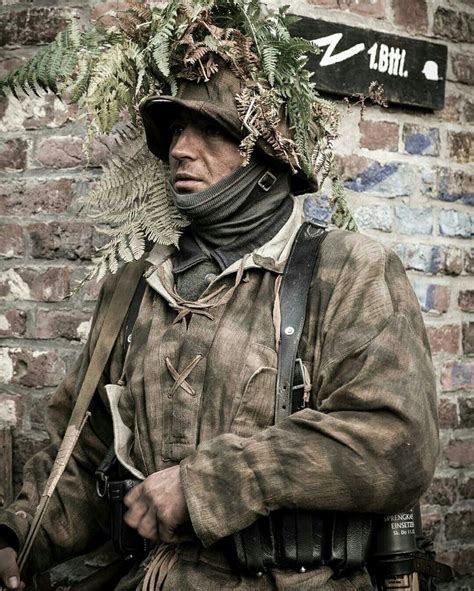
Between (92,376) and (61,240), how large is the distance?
0.85m

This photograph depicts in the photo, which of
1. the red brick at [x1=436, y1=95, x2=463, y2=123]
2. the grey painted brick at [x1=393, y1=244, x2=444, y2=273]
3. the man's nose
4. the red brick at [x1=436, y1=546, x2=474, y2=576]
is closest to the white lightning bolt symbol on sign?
the red brick at [x1=436, y1=95, x2=463, y2=123]

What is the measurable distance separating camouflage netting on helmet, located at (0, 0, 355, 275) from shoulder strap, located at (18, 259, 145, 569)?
116 mm

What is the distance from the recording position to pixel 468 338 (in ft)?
13.0

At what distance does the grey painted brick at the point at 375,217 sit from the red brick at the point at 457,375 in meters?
0.61

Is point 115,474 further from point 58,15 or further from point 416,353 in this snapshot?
point 58,15

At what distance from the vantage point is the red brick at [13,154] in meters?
3.63

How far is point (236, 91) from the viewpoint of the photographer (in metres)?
2.73

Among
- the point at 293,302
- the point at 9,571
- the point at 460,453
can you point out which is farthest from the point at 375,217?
the point at 9,571

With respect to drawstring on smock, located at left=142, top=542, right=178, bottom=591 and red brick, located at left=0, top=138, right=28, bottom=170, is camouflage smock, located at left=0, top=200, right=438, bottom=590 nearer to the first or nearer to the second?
drawstring on smock, located at left=142, top=542, right=178, bottom=591

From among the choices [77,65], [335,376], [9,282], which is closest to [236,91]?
[77,65]

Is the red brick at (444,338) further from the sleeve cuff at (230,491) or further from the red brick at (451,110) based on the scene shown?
the sleeve cuff at (230,491)

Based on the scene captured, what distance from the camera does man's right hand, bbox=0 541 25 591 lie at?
105 inches

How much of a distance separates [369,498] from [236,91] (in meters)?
1.14

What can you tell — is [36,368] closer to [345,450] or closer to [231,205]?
[231,205]
